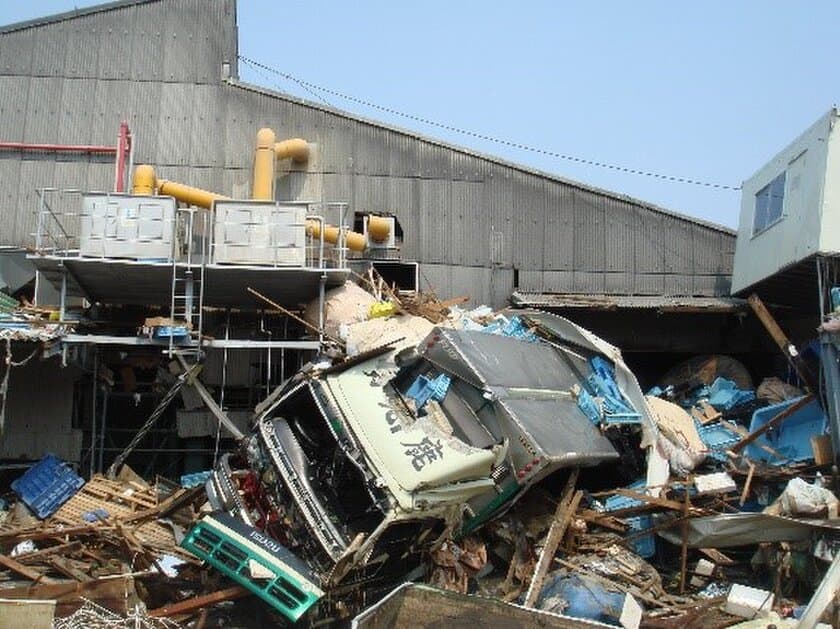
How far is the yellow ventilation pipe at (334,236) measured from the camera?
628 inches

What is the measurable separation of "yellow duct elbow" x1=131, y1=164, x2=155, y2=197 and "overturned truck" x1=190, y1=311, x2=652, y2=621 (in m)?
7.66

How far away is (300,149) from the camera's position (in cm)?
1759

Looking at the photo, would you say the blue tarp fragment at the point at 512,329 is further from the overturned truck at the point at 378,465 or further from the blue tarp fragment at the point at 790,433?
the blue tarp fragment at the point at 790,433

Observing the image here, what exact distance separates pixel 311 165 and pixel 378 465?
10.6 m

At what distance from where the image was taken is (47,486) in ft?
46.3

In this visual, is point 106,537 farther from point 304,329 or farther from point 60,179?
point 60,179

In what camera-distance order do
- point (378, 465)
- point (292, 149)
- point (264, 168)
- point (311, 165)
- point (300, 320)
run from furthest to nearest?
point (311, 165) → point (292, 149) → point (264, 168) → point (300, 320) → point (378, 465)

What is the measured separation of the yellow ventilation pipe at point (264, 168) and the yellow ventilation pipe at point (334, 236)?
149cm

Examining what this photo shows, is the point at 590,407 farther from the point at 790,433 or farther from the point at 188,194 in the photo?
the point at 188,194

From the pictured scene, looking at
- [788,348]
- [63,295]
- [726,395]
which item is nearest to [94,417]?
[63,295]

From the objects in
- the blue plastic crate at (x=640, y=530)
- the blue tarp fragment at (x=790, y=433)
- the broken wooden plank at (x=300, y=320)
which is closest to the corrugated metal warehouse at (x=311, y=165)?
the broken wooden plank at (x=300, y=320)

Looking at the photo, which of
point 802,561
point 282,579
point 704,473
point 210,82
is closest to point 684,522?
point 802,561

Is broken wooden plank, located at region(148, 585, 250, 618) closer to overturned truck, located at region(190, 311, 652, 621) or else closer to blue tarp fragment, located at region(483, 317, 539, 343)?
overturned truck, located at region(190, 311, 652, 621)

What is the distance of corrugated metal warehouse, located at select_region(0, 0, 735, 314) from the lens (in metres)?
17.8
